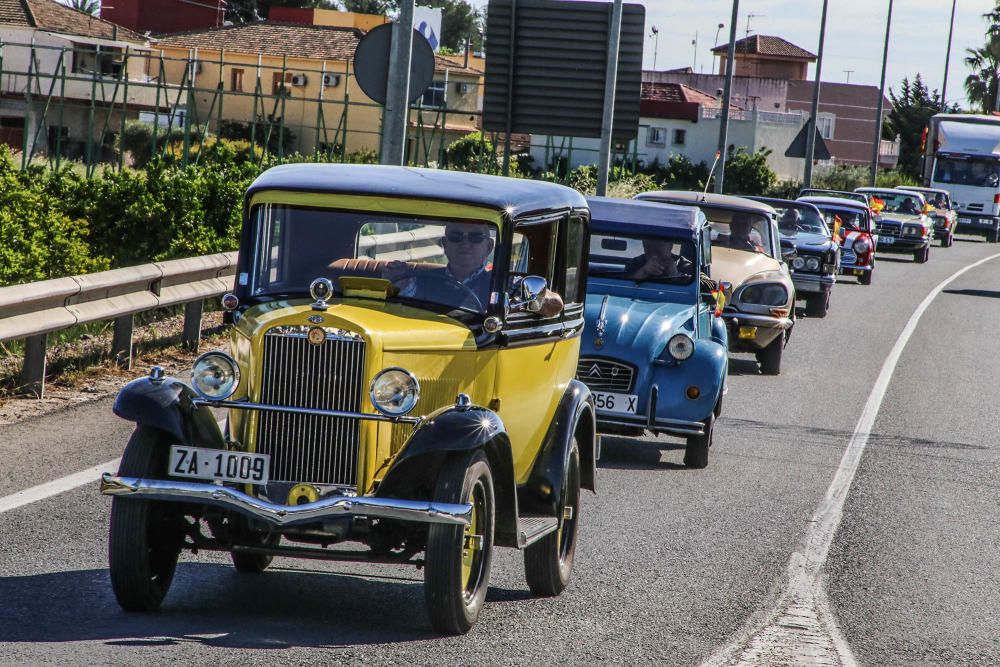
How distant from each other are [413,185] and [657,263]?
5.67 metres

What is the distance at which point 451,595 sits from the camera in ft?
18.4

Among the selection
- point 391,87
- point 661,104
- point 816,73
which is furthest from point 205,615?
point 661,104

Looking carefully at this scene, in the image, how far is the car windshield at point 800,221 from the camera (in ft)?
79.5

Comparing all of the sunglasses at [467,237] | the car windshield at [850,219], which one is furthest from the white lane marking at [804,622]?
the car windshield at [850,219]

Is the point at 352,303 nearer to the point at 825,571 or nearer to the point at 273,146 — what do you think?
the point at 825,571

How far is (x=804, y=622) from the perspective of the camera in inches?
257

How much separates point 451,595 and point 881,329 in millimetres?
17590

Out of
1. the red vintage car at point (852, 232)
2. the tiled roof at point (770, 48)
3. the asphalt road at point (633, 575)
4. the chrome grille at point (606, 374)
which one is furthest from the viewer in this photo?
the tiled roof at point (770, 48)

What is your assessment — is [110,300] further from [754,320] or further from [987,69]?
[987,69]

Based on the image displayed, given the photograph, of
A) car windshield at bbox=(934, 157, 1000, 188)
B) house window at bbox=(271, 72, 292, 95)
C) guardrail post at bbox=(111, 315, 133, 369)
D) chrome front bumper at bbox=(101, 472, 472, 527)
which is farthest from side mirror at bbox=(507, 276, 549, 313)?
car windshield at bbox=(934, 157, 1000, 188)

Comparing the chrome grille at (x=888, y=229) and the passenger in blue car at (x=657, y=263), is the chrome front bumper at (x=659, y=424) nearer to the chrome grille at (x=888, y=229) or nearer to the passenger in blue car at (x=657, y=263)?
the passenger in blue car at (x=657, y=263)

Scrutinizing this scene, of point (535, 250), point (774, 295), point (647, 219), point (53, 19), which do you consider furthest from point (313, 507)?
point (53, 19)

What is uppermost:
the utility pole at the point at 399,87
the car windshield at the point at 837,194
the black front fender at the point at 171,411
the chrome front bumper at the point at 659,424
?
the utility pole at the point at 399,87

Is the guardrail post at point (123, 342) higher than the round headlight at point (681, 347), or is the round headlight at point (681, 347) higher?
the round headlight at point (681, 347)
